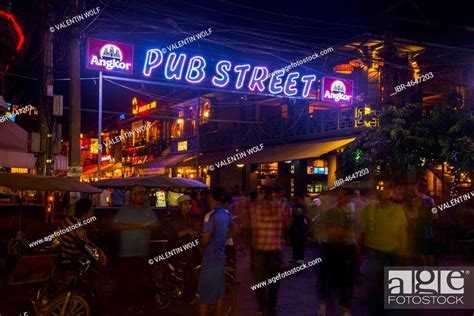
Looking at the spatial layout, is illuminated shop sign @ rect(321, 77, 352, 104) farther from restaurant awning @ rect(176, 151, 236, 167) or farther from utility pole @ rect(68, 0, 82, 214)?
utility pole @ rect(68, 0, 82, 214)

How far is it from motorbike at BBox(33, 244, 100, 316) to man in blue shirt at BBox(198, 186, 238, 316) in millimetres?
1522

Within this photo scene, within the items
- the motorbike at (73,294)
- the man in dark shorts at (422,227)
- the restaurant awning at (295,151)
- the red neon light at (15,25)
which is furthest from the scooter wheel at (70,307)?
the restaurant awning at (295,151)

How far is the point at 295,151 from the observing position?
66.8 feet

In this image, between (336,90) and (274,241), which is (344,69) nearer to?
(336,90)

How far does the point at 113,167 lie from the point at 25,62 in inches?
1013

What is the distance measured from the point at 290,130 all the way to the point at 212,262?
17.5 metres

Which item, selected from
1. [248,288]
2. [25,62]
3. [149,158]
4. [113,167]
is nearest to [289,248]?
[248,288]

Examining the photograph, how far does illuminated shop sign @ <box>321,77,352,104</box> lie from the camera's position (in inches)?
765

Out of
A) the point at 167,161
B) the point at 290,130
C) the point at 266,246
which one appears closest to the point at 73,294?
the point at 266,246

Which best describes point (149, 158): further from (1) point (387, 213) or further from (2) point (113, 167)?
(1) point (387, 213)

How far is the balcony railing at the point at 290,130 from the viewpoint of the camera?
19.6 m

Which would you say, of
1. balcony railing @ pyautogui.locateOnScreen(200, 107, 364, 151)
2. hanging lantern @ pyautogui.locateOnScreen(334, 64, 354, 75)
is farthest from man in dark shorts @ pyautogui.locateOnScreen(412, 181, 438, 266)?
hanging lantern @ pyautogui.locateOnScreen(334, 64, 354, 75)

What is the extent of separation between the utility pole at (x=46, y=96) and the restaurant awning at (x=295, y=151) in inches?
367

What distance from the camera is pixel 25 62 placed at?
1577 centimetres
